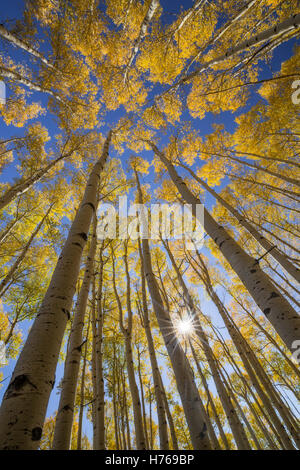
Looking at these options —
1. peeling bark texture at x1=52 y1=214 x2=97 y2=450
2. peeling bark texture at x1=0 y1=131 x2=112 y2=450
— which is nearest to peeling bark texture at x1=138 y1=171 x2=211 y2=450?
peeling bark texture at x1=52 y1=214 x2=97 y2=450

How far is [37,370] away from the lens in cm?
104

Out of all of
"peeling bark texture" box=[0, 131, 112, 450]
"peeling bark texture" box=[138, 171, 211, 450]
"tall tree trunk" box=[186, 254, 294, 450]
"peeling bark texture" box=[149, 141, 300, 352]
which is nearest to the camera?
"peeling bark texture" box=[0, 131, 112, 450]

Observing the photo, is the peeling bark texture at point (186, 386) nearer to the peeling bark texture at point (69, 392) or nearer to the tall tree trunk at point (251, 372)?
the peeling bark texture at point (69, 392)

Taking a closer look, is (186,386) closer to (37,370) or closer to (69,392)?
(69,392)

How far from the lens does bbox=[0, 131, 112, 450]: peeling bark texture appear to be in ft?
2.75

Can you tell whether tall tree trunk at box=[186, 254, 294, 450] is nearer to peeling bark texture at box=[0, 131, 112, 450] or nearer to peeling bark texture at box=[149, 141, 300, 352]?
peeling bark texture at box=[149, 141, 300, 352]

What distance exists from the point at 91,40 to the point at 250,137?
7.20 meters

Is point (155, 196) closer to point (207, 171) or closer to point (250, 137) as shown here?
point (207, 171)

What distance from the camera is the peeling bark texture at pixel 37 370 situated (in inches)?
33.0

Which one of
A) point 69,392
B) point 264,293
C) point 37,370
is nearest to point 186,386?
point 264,293

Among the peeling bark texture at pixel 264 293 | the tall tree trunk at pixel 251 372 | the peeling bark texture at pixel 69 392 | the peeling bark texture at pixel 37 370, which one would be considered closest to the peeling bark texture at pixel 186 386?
the peeling bark texture at pixel 264 293

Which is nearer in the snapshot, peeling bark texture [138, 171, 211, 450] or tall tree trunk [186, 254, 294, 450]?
peeling bark texture [138, 171, 211, 450]

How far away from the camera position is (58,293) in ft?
4.67
